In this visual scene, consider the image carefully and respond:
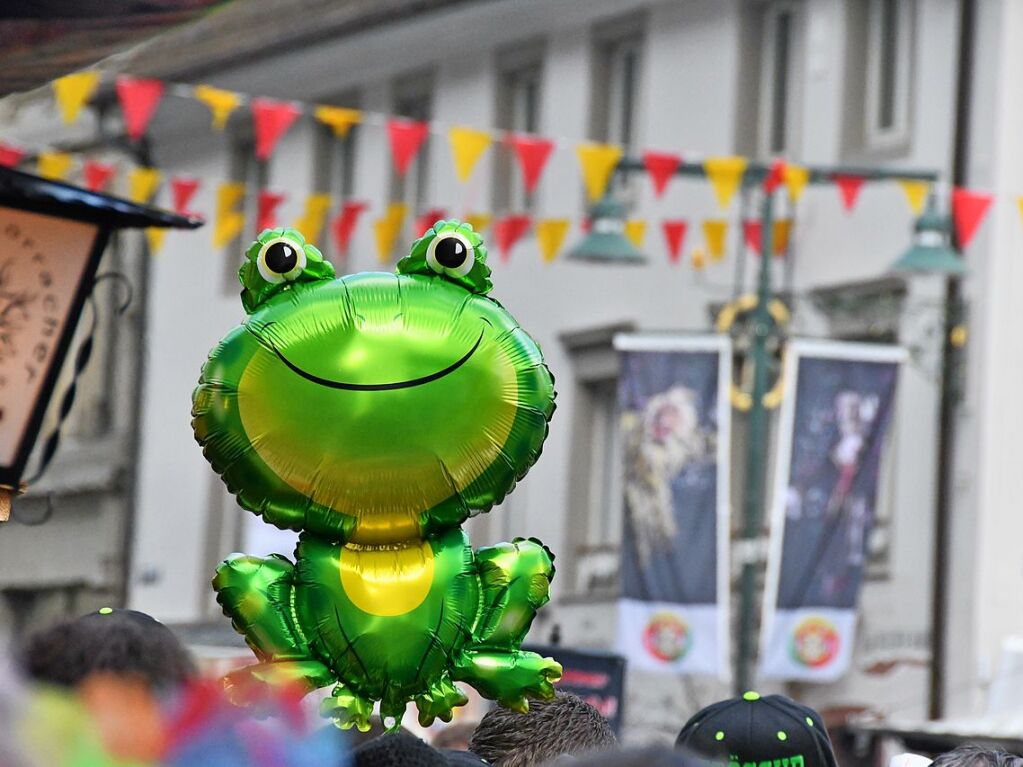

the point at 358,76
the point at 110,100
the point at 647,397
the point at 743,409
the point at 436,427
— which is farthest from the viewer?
the point at 110,100

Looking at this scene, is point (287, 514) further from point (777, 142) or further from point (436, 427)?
point (777, 142)

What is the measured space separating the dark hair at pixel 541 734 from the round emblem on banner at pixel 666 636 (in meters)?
11.2

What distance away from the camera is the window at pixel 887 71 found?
58.5 ft

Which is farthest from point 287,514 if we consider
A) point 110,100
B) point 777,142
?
point 110,100

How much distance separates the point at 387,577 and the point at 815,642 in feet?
40.0

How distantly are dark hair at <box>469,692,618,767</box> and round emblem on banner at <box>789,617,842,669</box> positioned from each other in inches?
456

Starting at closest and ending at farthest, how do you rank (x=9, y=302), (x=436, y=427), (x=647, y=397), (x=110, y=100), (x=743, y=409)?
(x=436, y=427)
(x=9, y=302)
(x=647, y=397)
(x=743, y=409)
(x=110, y=100)

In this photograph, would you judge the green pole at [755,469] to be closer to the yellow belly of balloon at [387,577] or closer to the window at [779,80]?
the window at [779,80]

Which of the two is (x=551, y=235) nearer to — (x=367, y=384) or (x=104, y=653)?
(x=367, y=384)

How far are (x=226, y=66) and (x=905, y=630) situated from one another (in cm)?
981

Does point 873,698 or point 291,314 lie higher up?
point 291,314

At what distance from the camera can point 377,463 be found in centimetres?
377

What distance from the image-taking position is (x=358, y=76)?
74.5 feet

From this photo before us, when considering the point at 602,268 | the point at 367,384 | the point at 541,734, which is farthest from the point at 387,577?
the point at 602,268
